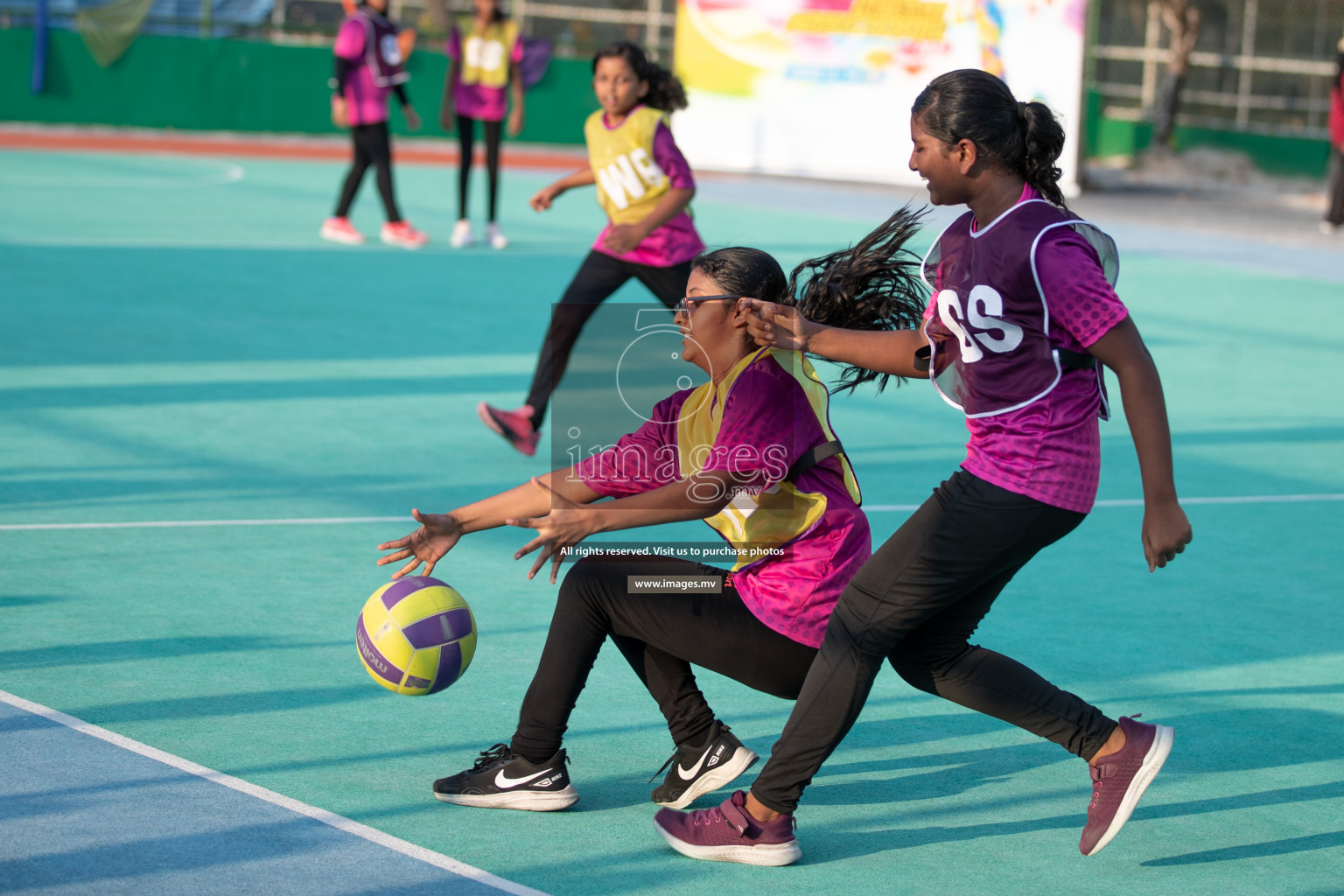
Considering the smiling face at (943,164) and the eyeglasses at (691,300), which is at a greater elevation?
the smiling face at (943,164)

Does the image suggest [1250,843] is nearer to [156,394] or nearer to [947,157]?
[947,157]

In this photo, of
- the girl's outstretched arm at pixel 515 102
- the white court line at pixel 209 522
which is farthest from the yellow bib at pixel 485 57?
the white court line at pixel 209 522

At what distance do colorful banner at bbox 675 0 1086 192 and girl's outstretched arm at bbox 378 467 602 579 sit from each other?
17.9 m

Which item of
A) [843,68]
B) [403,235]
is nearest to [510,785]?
[403,235]

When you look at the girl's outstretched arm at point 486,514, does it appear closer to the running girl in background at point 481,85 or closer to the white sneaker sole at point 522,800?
the white sneaker sole at point 522,800

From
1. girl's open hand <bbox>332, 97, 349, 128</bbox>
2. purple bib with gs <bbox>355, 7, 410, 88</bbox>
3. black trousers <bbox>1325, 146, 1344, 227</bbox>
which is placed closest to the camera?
girl's open hand <bbox>332, 97, 349, 128</bbox>

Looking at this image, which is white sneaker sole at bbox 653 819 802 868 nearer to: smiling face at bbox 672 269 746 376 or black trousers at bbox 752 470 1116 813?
black trousers at bbox 752 470 1116 813

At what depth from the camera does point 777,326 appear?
3.52 m

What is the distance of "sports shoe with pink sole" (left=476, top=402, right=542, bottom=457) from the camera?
7.41m

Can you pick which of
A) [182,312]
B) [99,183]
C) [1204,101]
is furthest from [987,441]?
[1204,101]

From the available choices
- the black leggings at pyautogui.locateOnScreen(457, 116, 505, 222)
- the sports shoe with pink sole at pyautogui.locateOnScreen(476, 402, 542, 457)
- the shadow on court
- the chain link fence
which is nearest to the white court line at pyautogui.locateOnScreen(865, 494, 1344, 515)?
the sports shoe with pink sole at pyautogui.locateOnScreen(476, 402, 542, 457)

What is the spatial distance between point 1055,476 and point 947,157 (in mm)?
710

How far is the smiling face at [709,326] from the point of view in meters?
3.69

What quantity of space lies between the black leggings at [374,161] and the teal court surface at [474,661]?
3.16m
